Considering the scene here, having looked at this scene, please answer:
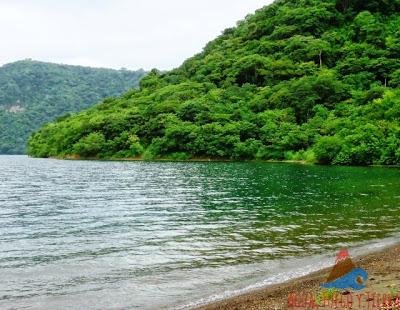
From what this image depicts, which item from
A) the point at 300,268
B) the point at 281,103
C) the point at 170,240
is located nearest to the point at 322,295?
the point at 300,268

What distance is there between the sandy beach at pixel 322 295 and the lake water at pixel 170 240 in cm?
102

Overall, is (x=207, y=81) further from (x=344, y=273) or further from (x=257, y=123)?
(x=344, y=273)

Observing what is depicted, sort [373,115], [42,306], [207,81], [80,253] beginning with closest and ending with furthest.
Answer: [42,306], [80,253], [373,115], [207,81]

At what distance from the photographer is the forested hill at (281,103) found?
355 feet

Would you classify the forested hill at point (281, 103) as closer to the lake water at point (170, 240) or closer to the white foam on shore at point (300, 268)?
the lake water at point (170, 240)

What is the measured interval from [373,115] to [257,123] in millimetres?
35148

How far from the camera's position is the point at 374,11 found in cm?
18225

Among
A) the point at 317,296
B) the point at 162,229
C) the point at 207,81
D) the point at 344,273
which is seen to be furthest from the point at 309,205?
the point at 207,81

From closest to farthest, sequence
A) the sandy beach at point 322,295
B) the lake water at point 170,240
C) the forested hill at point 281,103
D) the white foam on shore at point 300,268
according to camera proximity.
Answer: the sandy beach at point 322,295, the white foam on shore at point 300,268, the lake water at point 170,240, the forested hill at point 281,103

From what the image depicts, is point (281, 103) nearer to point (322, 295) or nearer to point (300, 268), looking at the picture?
point (300, 268)

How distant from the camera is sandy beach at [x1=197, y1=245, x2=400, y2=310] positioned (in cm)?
1198

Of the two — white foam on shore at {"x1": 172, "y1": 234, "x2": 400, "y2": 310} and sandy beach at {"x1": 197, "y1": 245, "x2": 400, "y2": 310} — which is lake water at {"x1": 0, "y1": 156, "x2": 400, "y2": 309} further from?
sandy beach at {"x1": 197, "y1": 245, "x2": 400, "y2": 310}

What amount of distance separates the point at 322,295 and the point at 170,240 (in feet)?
39.1

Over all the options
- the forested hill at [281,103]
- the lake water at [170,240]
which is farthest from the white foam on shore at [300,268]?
the forested hill at [281,103]
